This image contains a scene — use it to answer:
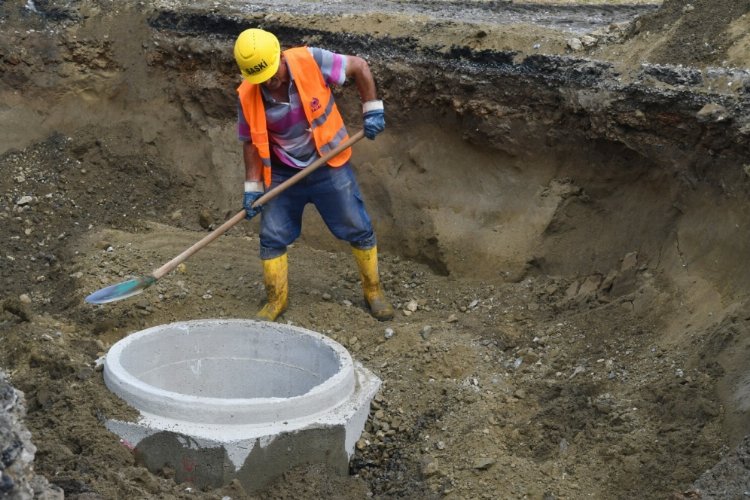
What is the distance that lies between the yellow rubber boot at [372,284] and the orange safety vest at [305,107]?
2.14 ft

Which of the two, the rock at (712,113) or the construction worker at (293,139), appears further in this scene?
the construction worker at (293,139)

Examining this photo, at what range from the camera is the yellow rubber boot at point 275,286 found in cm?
661

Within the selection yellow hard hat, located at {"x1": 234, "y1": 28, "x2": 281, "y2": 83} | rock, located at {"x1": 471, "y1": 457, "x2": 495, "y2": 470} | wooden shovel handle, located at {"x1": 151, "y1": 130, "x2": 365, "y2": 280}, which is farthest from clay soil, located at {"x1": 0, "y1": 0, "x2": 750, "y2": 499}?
yellow hard hat, located at {"x1": 234, "y1": 28, "x2": 281, "y2": 83}

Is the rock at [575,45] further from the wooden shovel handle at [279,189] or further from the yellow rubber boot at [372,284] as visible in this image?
the yellow rubber boot at [372,284]

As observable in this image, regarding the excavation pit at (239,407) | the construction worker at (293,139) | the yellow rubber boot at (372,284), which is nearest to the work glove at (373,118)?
the construction worker at (293,139)

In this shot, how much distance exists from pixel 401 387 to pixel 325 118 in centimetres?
161

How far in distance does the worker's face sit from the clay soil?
1.44 metres

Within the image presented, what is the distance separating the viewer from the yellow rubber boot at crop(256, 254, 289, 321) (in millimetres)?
6605

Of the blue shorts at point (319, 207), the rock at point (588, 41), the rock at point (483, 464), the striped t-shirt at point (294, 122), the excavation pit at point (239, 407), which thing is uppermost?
the rock at point (588, 41)

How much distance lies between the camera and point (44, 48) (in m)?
8.60

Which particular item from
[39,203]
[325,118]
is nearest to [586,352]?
[325,118]

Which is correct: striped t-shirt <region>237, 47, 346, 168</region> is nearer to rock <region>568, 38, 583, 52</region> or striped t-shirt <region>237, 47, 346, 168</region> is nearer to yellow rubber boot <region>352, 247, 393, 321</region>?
yellow rubber boot <region>352, 247, 393, 321</region>

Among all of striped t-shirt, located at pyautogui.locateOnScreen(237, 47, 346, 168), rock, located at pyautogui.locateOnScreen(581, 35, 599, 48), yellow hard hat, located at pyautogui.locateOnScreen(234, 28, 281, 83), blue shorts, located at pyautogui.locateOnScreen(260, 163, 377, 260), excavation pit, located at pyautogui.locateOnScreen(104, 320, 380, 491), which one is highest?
rock, located at pyautogui.locateOnScreen(581, 35, 599, 48)

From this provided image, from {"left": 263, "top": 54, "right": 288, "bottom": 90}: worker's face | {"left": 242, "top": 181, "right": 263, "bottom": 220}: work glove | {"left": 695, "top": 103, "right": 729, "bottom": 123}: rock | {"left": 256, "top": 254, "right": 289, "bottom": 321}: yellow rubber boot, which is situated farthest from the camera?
{"left": 256, "top": 254, "right": 289, "bottom": 321}: yellow rubber boot
